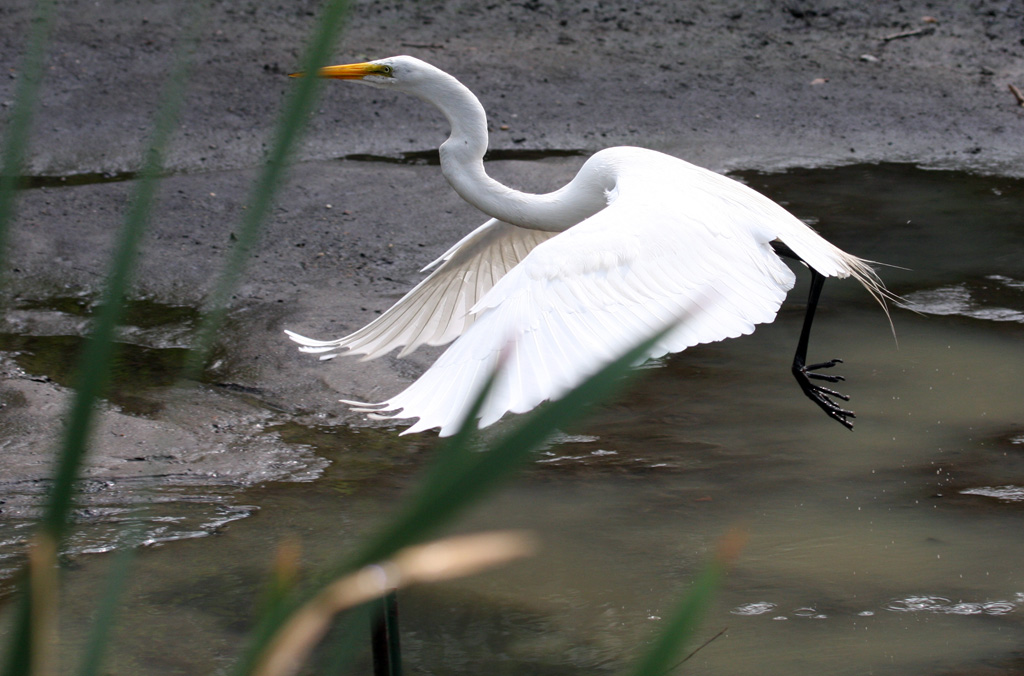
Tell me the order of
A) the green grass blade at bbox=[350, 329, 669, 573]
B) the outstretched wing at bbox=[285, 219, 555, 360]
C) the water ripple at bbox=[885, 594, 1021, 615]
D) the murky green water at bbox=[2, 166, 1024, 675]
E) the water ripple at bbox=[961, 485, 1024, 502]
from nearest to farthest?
the green grass blade at bbox=[350, 329, 669, 573] < the murky green water at bbox=[2, 166, 1024, 675] < the water ripple at bbox=[885, 594, 1021, 615] < the water ripple at bbox=[961, 485, 1024, 502] < the outstretched wing at bbox=[285, 219, 555, 360]

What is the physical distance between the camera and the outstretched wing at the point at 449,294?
3115mm

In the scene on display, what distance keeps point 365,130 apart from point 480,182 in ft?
11.1

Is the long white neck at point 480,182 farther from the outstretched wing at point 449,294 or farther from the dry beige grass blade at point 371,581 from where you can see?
the dry beige grass blade at point 371,581

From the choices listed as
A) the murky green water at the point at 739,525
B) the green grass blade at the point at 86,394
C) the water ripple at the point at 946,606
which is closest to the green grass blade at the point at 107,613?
the green grass blade at the point at 86,394

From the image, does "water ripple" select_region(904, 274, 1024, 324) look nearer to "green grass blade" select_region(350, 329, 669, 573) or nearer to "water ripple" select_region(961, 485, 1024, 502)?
"water ripple" select_region(961, 485, 1024, 502)

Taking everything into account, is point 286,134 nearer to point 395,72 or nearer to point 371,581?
point 371,581

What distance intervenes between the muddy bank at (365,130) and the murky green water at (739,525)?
50 cm

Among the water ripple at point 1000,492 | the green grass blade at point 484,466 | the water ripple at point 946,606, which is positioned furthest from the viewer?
the water ripple at point 1000,492

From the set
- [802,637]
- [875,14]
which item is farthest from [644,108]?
[802,637]

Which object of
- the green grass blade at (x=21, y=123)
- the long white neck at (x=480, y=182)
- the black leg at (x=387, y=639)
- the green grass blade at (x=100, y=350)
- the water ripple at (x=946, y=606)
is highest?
the long white neck at (x=480, y=182)

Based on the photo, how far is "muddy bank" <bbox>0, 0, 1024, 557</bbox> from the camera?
3.78 meters

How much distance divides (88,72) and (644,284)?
5.50 metres

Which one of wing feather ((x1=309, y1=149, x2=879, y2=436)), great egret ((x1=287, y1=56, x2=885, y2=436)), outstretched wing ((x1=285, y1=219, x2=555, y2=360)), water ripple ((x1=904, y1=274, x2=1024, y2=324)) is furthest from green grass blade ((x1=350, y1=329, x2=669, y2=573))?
water ripple ((x1=904, y1=274, x2=1024, y2=324))

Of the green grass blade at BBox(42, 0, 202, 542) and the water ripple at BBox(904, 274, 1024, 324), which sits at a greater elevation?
the green grass blade at BBox(42, 0, 202, 542)
